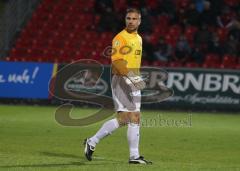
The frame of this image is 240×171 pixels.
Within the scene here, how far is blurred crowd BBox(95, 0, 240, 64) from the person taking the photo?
2464 cm

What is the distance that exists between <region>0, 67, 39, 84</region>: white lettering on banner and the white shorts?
1186 centimetres

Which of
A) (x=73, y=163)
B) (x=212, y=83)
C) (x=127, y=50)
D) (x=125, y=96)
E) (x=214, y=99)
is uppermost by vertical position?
(x=127, y=50)

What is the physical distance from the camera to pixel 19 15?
27.2m

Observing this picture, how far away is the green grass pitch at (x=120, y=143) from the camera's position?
10.5 metres

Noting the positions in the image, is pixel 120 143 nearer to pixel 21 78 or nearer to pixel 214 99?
pixel 214 99

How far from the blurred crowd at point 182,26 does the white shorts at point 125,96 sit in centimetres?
1354

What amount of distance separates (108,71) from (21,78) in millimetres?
2876

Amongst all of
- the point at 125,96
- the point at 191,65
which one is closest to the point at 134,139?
the point at 125,96

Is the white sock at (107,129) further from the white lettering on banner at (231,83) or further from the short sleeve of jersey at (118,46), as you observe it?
the white lettering on banner at (231,83)

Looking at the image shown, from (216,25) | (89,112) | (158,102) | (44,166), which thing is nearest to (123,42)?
(44,166)

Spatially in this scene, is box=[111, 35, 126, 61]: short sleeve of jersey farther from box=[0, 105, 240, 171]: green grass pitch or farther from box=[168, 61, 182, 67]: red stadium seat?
box=[168, 61, 182, 67]: red stadium seat

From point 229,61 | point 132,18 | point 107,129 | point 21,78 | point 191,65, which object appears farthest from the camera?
point 229,61

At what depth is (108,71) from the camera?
72.2 feet

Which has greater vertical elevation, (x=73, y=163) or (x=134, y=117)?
(x=134, y=117)
